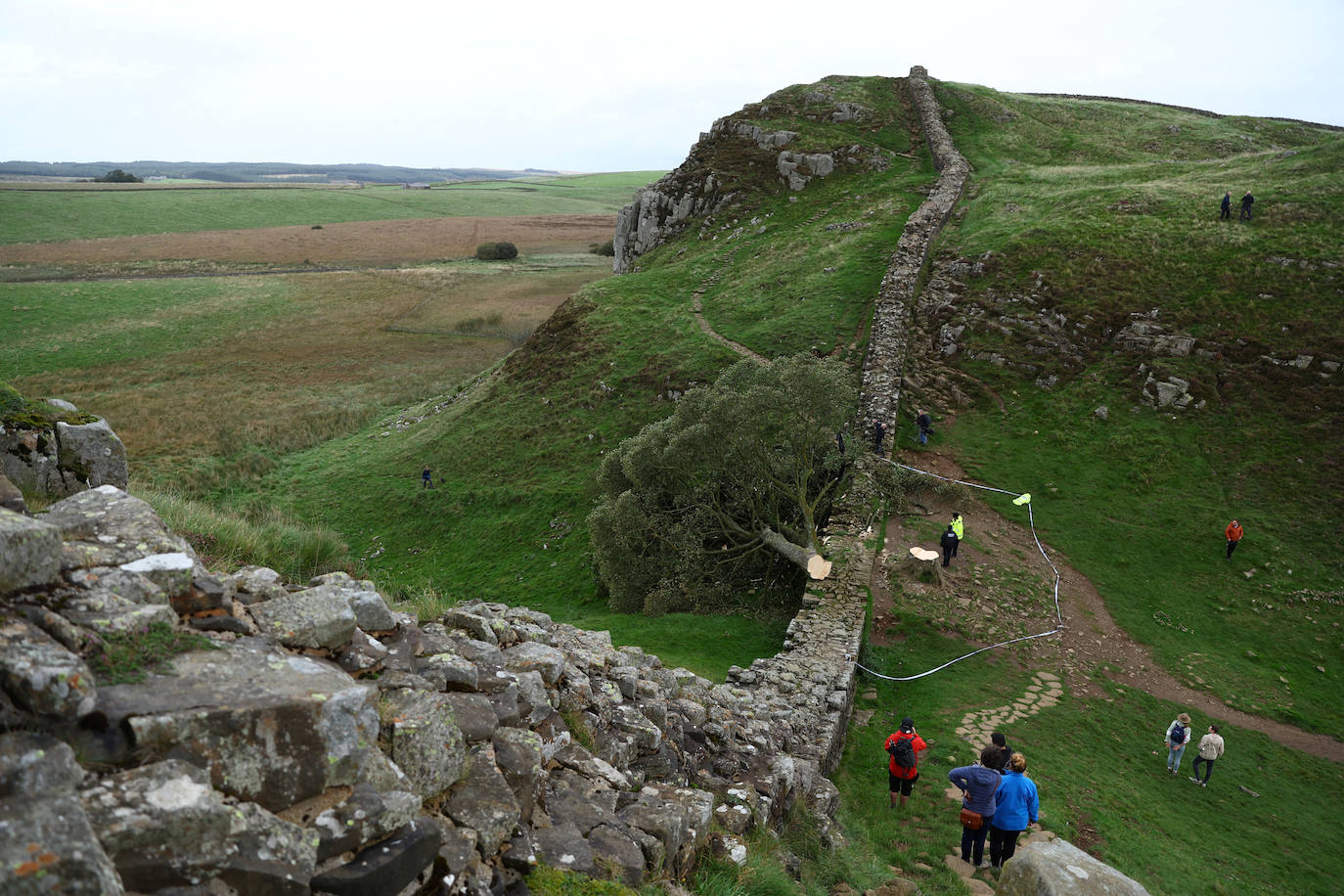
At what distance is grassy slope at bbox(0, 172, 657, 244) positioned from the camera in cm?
12500

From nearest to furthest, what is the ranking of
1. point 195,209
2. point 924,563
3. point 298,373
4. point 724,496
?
point 924,563 < point 724,496 < point 298,373 < point 195,209

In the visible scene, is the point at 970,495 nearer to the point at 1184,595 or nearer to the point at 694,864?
the point at 1184,595

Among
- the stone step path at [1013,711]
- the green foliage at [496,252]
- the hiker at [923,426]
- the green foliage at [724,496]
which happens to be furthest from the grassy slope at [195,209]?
the stone step path at [1013,711]

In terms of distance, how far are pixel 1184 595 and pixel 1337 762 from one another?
716cm

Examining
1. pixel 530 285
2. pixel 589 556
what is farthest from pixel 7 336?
pixel 589 556

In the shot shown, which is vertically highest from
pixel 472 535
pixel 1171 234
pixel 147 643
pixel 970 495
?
pixel 1171 234

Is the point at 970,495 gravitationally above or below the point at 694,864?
below

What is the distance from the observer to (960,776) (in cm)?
→ 1264

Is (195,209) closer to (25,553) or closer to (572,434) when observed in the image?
(572,434)

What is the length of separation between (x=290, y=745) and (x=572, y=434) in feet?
121

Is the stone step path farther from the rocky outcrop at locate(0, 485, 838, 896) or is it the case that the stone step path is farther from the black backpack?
the rocky outcrop at locate(0, 485, 838, 896)

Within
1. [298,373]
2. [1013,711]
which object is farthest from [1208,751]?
[298,373]

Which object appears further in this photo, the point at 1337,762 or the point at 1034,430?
the point at 1034,430

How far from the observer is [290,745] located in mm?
5715
